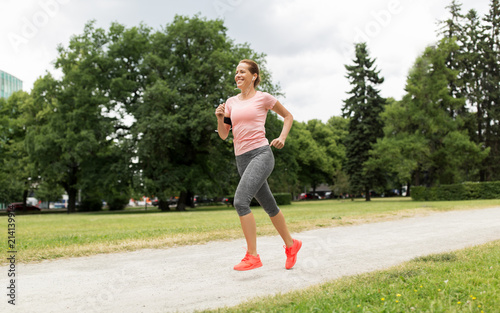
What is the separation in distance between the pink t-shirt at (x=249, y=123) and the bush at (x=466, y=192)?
107 ft

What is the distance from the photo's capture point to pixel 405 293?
3359 mm

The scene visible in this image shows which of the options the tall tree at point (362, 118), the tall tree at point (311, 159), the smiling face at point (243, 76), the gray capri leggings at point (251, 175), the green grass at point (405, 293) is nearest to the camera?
the green grass at point (405, 293)

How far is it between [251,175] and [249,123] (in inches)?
23.4

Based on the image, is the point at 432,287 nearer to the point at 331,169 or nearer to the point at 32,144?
the point at 32,144

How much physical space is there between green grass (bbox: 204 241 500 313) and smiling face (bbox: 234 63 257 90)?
7.79 ft

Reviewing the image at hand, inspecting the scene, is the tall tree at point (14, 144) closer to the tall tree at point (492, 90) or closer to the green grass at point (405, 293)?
the green grass at point (405, 293)

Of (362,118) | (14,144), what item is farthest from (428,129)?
(14,144)

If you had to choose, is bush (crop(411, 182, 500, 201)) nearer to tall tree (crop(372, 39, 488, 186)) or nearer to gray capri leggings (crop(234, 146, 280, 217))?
tall tree (crop(372, 39, 488, 186))

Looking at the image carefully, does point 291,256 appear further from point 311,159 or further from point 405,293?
point 311,159

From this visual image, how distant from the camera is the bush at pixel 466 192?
105 ft

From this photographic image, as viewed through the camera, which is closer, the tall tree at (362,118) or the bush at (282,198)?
the bush at (282,198)

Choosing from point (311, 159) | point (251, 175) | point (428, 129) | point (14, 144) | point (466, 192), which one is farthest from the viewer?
point (311, 159)

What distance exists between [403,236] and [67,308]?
20.8ft

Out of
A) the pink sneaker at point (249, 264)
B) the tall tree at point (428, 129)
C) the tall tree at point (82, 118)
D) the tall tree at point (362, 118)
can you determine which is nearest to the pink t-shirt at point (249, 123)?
the pink sneaker at point (249, 264)
